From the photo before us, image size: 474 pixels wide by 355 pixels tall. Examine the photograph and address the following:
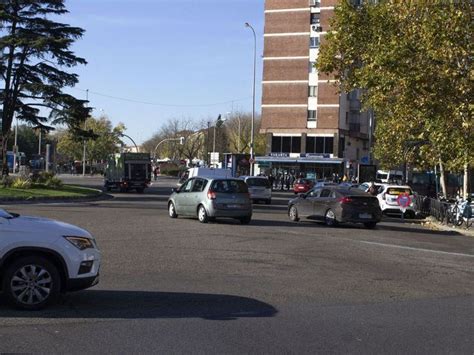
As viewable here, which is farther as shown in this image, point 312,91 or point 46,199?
point 312,91

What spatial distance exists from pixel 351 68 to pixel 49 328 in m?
21.8

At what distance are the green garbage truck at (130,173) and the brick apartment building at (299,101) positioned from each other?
2630cm

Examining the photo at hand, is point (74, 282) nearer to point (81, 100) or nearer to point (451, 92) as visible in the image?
point (451, 92)

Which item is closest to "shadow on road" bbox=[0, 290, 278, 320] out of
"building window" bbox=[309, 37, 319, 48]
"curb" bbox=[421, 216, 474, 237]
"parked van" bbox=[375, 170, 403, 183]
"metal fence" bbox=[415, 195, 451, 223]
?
"curb" bbox=[421, 216, 474, 237]

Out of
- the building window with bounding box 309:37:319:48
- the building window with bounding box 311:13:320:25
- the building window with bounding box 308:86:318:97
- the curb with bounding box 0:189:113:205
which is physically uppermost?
the building window with bounding box 311:13:320:25

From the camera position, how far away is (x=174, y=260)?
40.4 ft

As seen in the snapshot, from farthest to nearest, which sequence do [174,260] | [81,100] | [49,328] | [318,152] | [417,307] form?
1. [318,152]
2. [81,100]
3. [174,260]
4. [417,307]
5. [49,328]

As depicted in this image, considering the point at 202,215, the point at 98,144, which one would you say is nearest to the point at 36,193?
the point at 202,215

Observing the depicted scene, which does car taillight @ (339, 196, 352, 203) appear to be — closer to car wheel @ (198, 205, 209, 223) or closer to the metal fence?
car wheel @ (198, 205, 209, 223)

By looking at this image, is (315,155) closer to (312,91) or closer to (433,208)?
(312,91)

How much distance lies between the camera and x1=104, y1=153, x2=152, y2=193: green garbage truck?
154 feet

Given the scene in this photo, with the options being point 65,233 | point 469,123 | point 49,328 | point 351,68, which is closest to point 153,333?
point 49,328

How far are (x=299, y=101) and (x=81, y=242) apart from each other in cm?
6767

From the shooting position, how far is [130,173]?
155 feet
